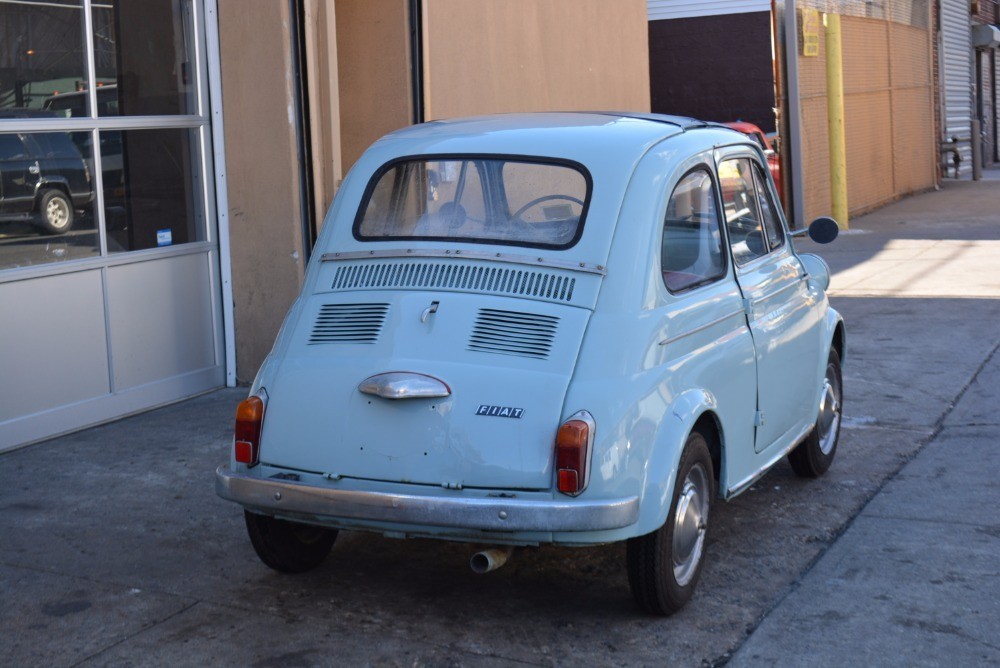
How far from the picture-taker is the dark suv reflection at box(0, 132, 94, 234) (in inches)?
283

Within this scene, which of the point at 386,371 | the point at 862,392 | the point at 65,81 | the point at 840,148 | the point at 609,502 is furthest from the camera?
the point at 840,148

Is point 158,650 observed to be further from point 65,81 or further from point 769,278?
point 65,81

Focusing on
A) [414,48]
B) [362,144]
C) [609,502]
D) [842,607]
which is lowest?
[842,607]

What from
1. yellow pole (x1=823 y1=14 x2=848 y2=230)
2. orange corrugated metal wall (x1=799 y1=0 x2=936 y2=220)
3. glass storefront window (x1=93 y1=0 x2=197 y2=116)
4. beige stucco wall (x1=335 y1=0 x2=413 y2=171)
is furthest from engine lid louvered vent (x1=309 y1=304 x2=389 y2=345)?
orange corrugated metal wall (x1=799 y1=0 x2=936 y2=220)

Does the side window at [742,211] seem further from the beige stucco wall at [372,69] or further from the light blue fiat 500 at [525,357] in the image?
the beige stucco wall at [372,69]

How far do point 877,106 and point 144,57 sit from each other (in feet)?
58.4

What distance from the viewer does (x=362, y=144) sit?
1006 cm

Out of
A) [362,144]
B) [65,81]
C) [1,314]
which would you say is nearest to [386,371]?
[1,314]

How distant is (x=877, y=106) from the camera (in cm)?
2325

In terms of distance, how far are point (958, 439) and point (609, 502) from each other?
3.97 metres

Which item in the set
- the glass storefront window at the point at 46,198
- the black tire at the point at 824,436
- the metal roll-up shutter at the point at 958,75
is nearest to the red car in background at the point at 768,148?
the black tire at the point at 824,436

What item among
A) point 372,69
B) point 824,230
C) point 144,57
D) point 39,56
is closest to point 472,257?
point 824,230

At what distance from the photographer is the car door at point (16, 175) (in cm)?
716

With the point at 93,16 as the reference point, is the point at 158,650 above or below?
below
